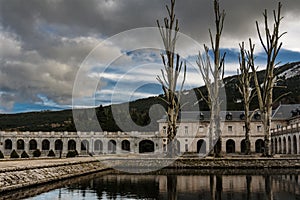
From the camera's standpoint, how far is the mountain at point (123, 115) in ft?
214

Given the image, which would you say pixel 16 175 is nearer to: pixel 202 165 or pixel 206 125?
pixel 202 165

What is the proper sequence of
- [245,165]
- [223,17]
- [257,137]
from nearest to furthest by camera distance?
[245,165], [223,17], [257,137]

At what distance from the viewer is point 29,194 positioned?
1126cm

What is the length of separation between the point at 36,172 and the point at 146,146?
45.3 metres

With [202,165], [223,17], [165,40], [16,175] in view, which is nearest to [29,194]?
[16,175]

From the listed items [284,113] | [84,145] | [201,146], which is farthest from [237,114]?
[84,145]

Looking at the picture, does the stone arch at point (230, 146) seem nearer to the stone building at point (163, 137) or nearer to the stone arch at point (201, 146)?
the stone building at point (163, 137)

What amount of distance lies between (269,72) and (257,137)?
34.3 meters

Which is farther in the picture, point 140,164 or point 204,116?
point 204,116

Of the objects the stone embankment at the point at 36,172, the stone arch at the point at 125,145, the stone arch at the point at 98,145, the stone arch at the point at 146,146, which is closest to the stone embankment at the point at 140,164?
the stone embankment at the point at 36,172

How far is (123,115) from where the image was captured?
240 ft

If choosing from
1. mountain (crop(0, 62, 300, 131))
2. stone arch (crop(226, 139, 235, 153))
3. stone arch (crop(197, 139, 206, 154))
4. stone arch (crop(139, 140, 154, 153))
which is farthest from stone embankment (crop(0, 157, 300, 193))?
stone arch (crop(226, 139, 235, 153))

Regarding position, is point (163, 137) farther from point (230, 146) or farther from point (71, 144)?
point (71, 144)

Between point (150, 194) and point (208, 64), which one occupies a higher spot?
point (208, 64)
